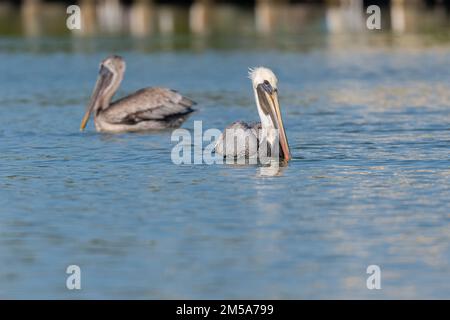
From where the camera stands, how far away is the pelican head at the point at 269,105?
1415 cm

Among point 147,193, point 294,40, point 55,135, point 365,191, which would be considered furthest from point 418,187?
point 294,40

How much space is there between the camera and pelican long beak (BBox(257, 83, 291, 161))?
14.1 meters

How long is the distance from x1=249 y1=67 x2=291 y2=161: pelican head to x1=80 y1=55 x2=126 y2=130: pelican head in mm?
4172

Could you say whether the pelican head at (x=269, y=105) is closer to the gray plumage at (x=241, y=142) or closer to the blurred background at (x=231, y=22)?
the gray plumage at (x=241, y=142)

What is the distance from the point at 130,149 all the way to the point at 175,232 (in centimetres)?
548

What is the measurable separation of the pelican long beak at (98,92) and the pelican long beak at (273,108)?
4172 millimetres

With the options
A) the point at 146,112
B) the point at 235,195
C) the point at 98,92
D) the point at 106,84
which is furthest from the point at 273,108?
the point at 106,84

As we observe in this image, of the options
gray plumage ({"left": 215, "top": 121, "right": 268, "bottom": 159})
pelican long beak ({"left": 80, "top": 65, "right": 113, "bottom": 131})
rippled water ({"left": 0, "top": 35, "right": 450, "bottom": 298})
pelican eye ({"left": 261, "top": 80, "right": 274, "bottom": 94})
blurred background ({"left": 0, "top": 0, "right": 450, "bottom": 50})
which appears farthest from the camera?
blurred background ({"left": 0, "top": 0, "right": 450, "bottom": 50})

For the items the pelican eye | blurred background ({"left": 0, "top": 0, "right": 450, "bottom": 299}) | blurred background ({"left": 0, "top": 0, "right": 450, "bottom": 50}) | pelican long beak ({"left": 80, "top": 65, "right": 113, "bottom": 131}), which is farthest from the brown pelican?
blurred background ({"left": 0, "top": 0, "right": 450, "bottom": 50})

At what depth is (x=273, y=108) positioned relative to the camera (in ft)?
46.9

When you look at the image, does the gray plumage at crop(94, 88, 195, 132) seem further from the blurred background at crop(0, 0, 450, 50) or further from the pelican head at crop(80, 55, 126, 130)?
the blurred background at crop(0, 0, 450, 50)

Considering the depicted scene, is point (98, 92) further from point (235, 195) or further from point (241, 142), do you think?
point (235, 195)

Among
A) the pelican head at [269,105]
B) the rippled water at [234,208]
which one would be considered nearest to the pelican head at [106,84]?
the rippled water at [234,208]
